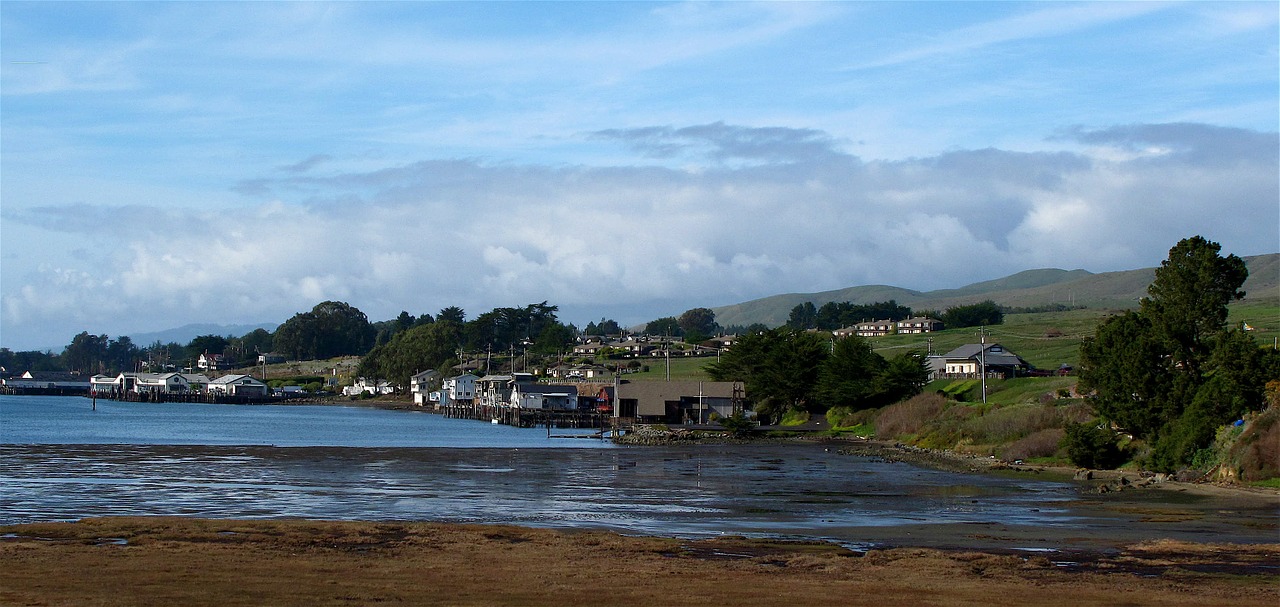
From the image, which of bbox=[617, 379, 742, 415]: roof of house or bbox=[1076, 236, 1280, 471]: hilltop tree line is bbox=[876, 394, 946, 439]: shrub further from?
bbox=[617, 379, 742, 415]: roof of house

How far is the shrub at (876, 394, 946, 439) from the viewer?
76.8 metres

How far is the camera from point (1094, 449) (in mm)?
50031

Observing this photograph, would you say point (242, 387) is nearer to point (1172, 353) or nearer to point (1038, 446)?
point (1038, 446)

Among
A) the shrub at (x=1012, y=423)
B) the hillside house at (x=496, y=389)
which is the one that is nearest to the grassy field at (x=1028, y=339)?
the hillside house at (x=496, y=389)

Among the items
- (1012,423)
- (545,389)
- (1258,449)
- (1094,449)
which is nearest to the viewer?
(1258,449)

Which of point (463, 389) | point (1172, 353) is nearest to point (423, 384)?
point (463, 389)

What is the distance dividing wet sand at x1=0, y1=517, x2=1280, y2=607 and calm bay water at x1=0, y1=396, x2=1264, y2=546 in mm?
3694

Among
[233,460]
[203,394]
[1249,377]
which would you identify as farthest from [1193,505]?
[203,394]

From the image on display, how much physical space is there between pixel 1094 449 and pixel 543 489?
80.4 ft

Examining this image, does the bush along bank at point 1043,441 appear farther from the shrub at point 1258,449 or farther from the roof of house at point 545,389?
the roof of house at point 545,389

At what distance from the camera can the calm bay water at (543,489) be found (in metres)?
32.1

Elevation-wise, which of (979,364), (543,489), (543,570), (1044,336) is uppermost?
(1044,336)

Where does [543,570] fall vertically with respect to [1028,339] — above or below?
below

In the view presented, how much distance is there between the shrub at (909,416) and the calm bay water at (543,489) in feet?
28.2
